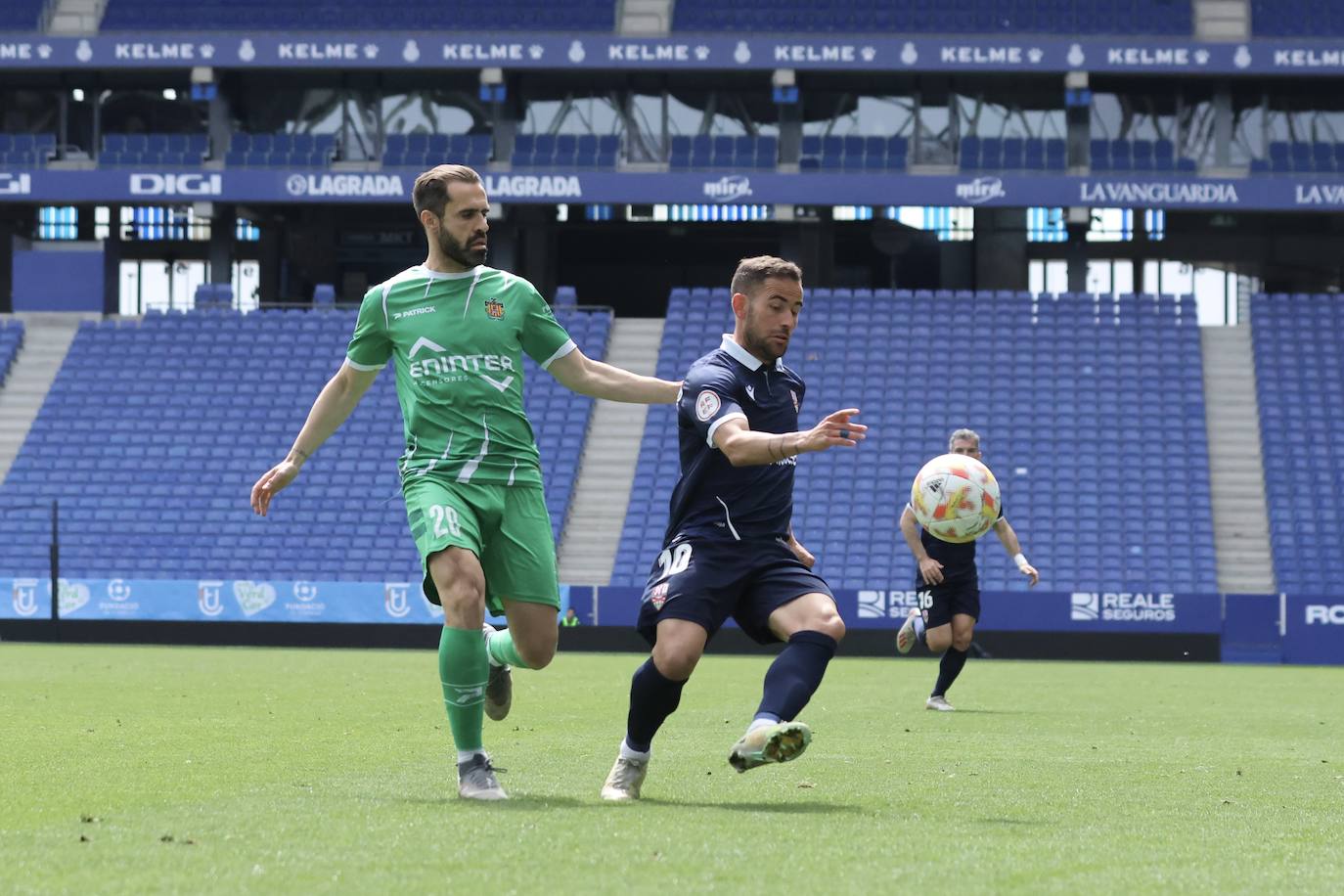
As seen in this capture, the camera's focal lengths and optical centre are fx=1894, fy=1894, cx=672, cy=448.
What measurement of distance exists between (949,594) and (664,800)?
820 cm

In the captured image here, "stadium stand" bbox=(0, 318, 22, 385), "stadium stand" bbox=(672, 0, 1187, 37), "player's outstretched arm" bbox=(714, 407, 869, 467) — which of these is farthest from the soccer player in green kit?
"stadium stand" bbox=(0, 318, 22, 385)

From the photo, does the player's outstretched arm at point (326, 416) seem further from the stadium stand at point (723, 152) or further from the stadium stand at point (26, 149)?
the stadium stand at point (26, 149)

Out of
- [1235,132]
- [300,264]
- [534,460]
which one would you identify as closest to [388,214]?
[300,264]

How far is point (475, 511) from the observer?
7.24 meters

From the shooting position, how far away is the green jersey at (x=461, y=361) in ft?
24.0

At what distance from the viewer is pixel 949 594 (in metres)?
14.9

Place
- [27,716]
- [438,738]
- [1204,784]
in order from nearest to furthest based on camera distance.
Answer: [1204,784] < [438,738] < [27,716]

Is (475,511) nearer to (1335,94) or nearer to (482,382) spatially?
(482,382)

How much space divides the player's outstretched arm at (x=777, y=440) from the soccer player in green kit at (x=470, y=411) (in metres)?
0.74

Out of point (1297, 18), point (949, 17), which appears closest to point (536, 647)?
point (949, 17)

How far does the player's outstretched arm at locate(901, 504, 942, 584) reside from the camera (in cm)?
1422

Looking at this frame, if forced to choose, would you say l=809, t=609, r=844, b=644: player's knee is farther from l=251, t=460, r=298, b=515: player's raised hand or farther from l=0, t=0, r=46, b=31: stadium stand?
l=0, t=0, r=46, b=31: stadium stand

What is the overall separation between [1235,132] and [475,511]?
33.2 meters

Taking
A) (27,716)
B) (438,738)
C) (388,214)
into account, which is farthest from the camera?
(388,214)
